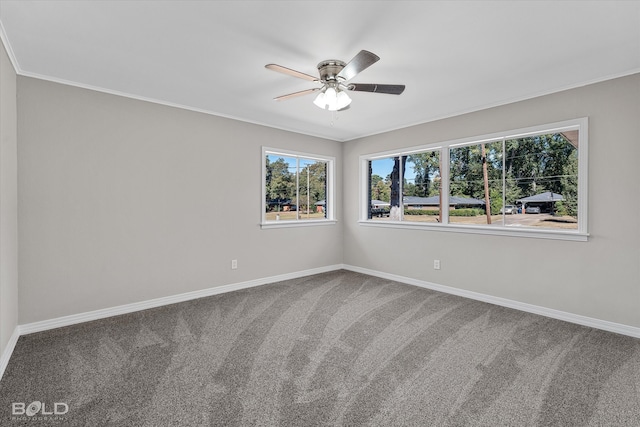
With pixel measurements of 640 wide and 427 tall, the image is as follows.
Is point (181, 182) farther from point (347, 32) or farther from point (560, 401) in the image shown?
point (560, 401)

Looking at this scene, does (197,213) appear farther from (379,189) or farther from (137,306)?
(379,189)

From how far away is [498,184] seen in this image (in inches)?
149

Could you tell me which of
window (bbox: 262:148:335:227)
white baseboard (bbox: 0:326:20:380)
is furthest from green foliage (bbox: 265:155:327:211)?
white baseboard (bbox: 0:326:20:380)

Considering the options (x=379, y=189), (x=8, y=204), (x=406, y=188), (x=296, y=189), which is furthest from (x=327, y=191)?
(x=8, y=204)

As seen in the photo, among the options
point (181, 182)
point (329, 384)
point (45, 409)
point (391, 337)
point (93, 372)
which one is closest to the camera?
point (45, 409)

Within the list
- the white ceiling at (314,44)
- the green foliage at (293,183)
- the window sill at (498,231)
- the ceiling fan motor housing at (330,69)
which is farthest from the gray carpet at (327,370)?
the white ceiling at (314,44)

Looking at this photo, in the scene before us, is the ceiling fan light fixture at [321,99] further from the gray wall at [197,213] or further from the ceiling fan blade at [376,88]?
the gray wall at [197,213]

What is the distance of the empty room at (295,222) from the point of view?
1.95m

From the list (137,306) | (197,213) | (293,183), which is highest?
(293,183)

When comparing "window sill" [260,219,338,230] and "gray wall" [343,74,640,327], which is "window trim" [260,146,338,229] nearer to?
"window sill" [260,219,338,230]

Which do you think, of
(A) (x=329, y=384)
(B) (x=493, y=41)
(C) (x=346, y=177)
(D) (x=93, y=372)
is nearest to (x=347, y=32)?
(B) (x=493, y=41)

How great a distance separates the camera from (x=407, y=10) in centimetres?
192

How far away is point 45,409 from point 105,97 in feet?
9.29

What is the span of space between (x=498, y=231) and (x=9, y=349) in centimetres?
487
